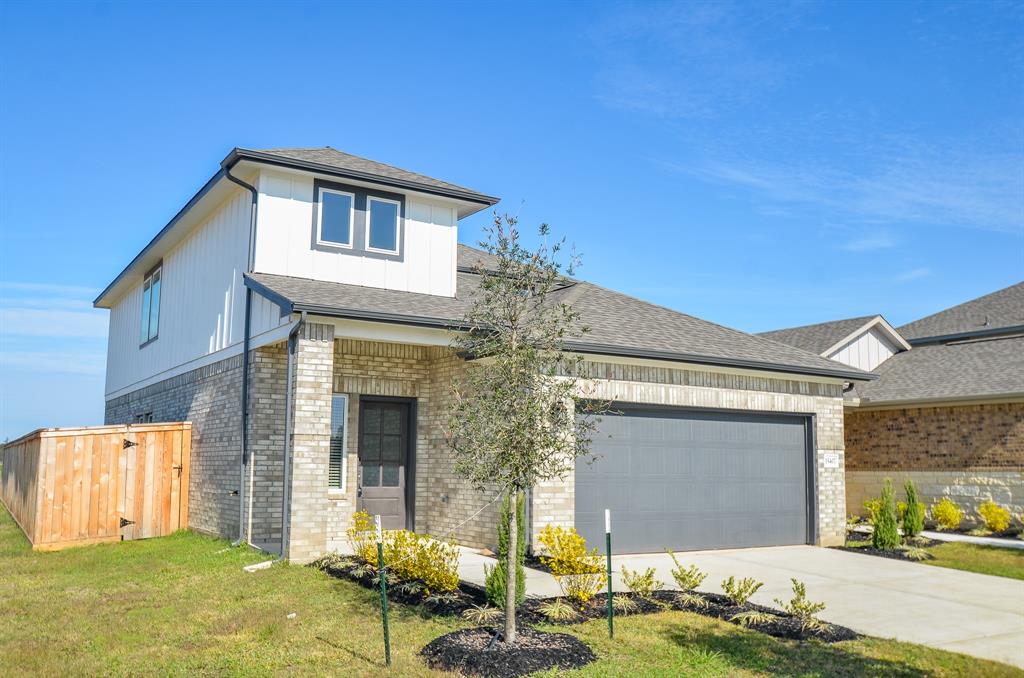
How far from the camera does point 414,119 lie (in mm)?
14164

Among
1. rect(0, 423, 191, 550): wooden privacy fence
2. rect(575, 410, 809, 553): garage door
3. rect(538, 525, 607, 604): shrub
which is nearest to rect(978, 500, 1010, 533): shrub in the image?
rect(575, 410, 809, 553): garage door

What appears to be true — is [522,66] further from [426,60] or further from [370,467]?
[370,467]

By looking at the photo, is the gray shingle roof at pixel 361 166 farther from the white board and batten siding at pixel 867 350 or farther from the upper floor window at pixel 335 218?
the white board and batten siding at pixel 867 350

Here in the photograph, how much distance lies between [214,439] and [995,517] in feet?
49.7

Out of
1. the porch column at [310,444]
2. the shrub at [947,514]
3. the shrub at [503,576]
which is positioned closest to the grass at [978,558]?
the shrub at [947,514]

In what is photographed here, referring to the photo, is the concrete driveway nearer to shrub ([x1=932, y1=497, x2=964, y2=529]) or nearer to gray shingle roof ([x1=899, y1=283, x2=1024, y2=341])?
shrub ([x1=932, y1=497, x2=964, y2=529])

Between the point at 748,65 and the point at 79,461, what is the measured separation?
12.8 meters

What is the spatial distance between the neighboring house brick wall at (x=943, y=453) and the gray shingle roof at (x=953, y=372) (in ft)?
1.54

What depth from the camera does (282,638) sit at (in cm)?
805

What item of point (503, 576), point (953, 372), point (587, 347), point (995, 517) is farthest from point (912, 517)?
point (503, 576)

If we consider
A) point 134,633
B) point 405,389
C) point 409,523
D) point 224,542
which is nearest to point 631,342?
point 405,389

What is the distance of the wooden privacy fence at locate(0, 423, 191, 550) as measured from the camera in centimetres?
1448

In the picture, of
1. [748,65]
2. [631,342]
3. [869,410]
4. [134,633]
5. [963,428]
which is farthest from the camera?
[869,410]

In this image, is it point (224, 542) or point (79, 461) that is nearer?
point (224, 542)
